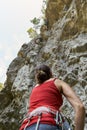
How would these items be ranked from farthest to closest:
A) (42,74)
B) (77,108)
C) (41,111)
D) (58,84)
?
(42,74) → (58,84) → (41,111) → (77,108)

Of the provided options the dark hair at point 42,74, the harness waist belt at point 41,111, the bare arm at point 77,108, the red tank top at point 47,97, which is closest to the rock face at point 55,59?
the dark hair at point 42,74

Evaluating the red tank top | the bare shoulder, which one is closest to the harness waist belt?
the red tank top

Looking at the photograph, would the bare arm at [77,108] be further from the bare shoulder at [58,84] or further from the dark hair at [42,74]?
the dark hair at [42,74]

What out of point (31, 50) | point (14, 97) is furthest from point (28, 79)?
point (31, 50)

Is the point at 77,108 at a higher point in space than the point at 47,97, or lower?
lower

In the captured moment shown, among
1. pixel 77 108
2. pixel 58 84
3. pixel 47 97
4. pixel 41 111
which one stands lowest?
pixel 77 108

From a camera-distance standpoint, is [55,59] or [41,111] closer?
[41,111]

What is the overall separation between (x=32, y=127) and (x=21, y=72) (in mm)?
11969

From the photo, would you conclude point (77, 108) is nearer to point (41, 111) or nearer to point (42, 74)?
point (41, 111)

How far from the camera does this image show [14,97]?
622 inches

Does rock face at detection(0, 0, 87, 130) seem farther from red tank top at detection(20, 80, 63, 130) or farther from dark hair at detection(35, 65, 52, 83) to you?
red tank top at detection(20, 80, 63, 130)

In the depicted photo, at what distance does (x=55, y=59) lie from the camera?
1431 centimetres

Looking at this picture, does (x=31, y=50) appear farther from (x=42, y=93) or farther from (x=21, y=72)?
(x=42, y=93)

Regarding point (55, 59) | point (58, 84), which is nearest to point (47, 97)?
point (58, 84)
